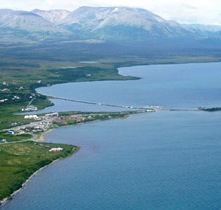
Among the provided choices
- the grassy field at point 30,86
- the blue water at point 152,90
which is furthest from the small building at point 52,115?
the blue water at point 152,90

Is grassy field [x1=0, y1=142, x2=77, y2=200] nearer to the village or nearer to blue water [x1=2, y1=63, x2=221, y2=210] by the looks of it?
blue water [x1=2, y1=63, x2=221, y2=210]

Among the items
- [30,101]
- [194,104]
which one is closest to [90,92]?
[30,101]

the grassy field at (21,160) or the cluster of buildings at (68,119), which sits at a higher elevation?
the cluster of buildings at (68,119)

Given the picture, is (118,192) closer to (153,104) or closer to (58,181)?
(58,181)

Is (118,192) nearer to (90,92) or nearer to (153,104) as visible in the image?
(153,104)

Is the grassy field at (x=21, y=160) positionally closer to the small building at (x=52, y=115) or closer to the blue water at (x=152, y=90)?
the small building at (x=52, y=115)

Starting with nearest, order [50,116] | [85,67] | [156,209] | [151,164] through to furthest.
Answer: [156,209], [151,164], [50,116], [85,67]

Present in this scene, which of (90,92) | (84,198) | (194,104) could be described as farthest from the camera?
(90,92)

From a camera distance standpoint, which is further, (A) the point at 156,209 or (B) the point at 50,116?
(B) the point at 50,116
